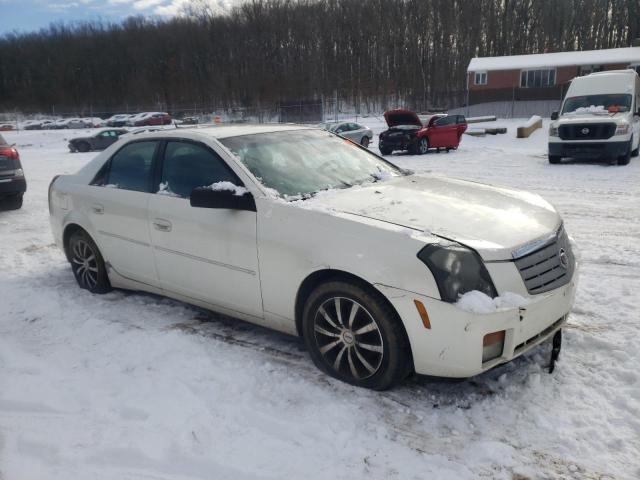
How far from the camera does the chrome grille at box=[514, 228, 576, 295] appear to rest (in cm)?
291

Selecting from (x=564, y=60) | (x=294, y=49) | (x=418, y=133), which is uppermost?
(x=294, y=49)

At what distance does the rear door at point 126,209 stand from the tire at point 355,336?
1.76m

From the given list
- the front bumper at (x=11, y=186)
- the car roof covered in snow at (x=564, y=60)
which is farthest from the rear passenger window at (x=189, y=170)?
the car roof covered in snow at (x=564, y=60)

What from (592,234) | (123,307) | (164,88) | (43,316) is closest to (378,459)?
(123,307)

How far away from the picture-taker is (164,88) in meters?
76.6

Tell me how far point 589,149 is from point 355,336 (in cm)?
1270

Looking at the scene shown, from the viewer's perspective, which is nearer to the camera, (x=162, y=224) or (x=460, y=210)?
(x=460, y=210)

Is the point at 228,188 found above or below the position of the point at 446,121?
above

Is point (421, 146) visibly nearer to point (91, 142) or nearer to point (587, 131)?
point (587, 131)

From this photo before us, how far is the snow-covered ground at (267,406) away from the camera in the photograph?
2.54 metres

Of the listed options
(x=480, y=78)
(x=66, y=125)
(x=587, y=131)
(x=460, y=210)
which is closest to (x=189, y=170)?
(x=460, y=210)

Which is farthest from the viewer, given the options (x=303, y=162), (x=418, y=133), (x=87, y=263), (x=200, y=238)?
(x=418, y=133)

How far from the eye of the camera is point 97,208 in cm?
471

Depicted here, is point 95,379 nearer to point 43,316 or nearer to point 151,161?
point 43,316
